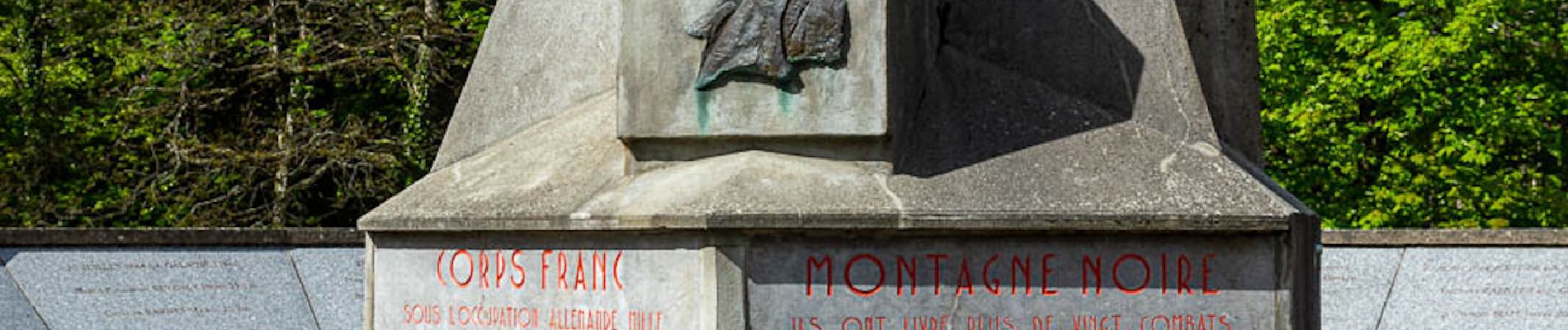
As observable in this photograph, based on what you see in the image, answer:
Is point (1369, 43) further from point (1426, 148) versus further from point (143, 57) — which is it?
point (143, 57)

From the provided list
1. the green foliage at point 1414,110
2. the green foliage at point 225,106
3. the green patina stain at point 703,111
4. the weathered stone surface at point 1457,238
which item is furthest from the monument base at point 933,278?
the green foliage at point 1414,110

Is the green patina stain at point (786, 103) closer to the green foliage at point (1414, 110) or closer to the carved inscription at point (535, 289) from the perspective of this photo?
the carved inscription at point (535, 289)

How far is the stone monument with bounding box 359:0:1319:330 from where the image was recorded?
5.06 meters

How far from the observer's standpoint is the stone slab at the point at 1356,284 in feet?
35.0

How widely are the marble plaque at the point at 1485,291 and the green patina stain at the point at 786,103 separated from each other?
20.3ft

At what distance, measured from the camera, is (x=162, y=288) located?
961 centimetres

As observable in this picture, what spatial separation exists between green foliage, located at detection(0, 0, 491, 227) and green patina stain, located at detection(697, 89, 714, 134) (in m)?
11.9

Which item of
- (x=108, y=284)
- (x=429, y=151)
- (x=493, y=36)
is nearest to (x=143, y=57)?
(x=429, y=151)

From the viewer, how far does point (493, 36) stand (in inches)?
259

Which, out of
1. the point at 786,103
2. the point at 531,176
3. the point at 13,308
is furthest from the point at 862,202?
the point at 13,308

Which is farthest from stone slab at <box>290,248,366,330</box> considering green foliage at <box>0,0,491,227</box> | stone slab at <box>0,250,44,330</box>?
green foliage at <box>0,0,491,227</box>

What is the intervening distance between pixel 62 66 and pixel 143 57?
4.57 ft

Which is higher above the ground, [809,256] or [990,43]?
[990,43]

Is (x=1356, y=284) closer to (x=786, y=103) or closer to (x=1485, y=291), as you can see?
(x=1485, y=291)
